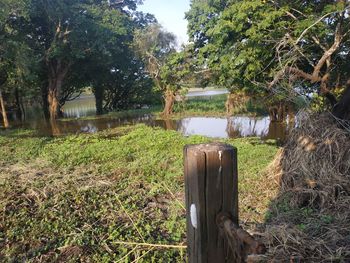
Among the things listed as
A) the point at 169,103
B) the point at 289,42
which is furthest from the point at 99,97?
the point at 289,42

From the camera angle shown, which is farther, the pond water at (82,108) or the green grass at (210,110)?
the pond water at (82,108)

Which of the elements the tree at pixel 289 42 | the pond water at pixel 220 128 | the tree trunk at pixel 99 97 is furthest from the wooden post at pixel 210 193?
the tree trunk at pixel 99 97

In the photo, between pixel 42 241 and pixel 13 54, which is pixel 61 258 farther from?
pixel 13 54

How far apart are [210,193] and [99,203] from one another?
380cm

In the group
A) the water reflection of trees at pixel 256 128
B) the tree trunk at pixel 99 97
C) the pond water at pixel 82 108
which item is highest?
the tree trunk at pixel 99 97

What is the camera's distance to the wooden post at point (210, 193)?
123 cm

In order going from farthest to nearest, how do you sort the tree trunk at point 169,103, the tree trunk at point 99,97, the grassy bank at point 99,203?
1. the tree trunk at point 99,97
2. the tree trunk at point 169,103
3. the grassy bank at point 99,203

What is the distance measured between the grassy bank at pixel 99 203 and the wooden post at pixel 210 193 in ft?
6.01

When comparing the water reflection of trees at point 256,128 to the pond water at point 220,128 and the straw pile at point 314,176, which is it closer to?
the pond water at point 220,128

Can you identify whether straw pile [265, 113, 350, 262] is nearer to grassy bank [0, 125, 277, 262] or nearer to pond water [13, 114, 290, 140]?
grassy bank [0, 125, 277, 262]

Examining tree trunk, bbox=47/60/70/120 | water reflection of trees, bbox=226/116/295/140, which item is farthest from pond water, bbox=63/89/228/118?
water reflection of trees, bbox=226/116/295/140

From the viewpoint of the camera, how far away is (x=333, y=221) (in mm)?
3273

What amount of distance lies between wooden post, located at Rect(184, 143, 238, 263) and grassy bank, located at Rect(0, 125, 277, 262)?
1.83 m

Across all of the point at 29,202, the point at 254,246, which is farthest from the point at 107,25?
the point at 254,246
